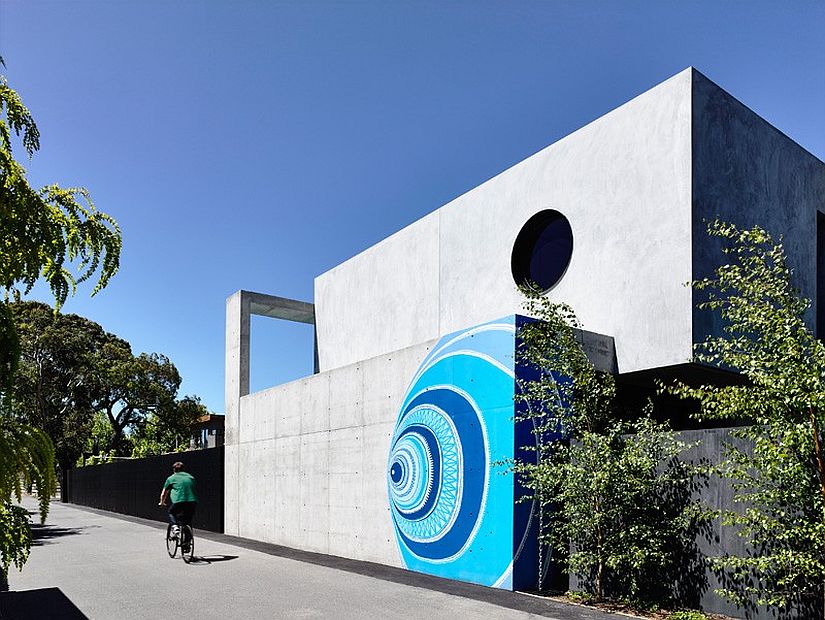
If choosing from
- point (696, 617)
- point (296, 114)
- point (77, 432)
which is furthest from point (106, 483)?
point (696, 617)

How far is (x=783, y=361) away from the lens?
271 inches

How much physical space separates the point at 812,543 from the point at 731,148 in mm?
6542

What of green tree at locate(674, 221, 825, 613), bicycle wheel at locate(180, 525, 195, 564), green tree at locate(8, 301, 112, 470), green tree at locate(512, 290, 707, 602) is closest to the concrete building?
green tree at locate(512, 290, 707, 602)

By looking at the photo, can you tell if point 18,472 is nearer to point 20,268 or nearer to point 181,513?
point 20,268

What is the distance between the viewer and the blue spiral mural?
1002 cm

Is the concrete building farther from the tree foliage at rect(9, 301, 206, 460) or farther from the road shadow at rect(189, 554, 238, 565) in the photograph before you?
the tree foliage at rect(9, 301, 206, 460)

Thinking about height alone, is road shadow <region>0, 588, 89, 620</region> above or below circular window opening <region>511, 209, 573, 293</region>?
below

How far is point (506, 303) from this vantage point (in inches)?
537

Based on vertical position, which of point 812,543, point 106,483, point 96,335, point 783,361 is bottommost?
point 106,483

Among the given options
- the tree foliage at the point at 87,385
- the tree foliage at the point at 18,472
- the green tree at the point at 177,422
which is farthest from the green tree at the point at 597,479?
the green tree at the point at 177,422

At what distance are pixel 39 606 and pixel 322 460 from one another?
6.55m

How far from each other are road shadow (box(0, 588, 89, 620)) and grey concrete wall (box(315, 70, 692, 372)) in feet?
27.6

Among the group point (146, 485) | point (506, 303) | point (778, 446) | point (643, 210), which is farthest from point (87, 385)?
point (778, 446)

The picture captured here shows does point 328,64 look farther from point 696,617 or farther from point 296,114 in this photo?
point 696,617
